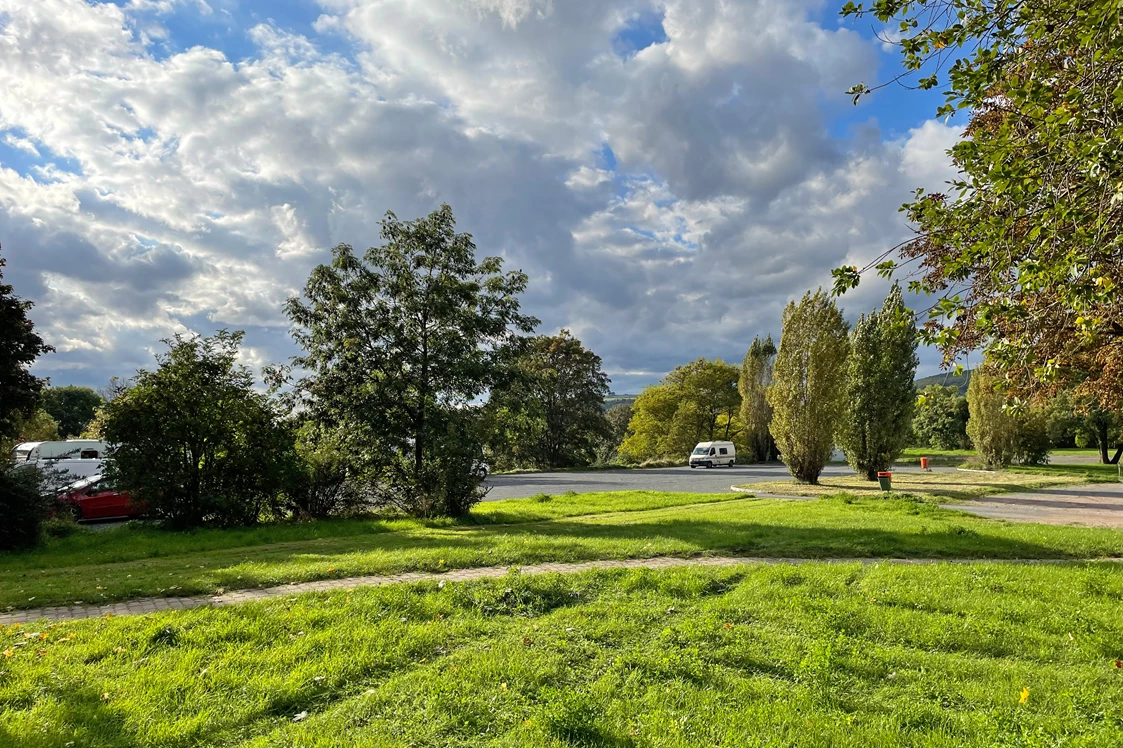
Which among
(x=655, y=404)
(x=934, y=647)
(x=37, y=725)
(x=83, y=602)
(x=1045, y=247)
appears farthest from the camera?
(x=655, y=404)

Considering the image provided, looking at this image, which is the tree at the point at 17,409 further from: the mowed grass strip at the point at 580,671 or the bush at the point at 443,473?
the mowed grass strip at the point at 580,671

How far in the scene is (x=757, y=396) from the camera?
4878cm

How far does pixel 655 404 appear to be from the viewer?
5347 centimetres

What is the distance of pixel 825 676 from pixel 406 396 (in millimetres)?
12871

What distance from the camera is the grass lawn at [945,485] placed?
20984 mm

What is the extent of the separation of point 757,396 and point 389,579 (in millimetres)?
44915

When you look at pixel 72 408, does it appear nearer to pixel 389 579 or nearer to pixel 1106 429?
pixel 389 579

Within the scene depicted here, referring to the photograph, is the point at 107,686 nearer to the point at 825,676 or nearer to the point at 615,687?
the point at 615,687

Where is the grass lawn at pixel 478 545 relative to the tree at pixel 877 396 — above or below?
below

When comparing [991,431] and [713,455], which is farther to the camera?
[713,455]

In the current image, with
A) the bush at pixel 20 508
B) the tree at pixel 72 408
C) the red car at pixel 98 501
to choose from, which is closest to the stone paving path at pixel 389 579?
the bush at pixel 20 508

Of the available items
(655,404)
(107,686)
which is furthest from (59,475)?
(655,404)

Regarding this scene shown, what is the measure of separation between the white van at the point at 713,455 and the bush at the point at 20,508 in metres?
36.3

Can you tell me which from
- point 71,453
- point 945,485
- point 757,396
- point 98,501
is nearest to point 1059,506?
point 945,485
